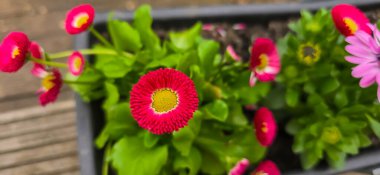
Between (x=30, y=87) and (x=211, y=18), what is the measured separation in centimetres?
43

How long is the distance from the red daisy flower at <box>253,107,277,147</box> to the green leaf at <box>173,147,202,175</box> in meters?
0.10

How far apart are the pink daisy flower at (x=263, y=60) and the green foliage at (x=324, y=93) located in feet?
0.18

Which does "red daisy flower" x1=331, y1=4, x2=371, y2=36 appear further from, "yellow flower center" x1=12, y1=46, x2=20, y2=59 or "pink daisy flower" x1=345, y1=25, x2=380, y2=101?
"yellow flower center" x1=12, y1=46, x2=20, y2=59

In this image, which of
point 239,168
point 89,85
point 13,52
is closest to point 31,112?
point 89,85

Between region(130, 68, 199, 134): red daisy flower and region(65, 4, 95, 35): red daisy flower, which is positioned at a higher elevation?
region(65, 4, 95, 35): red daisy flower

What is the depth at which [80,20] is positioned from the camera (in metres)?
0.67

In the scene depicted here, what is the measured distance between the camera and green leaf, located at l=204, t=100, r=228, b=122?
2.34 ft

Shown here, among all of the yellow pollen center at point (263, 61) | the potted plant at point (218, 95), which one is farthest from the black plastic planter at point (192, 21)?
the yellow pollen center at point (263, 61)

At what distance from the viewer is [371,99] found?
2.50ft

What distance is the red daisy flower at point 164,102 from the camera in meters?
0.50

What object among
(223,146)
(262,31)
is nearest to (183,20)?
(262,31)

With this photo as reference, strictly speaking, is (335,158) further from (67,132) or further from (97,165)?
(67,132)

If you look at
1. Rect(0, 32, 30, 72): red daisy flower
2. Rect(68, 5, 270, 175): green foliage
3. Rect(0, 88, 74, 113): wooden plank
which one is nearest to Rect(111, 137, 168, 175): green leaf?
Rect(68, 5, 270, 175): green foliage

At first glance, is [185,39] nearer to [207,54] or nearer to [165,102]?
[207,54]
